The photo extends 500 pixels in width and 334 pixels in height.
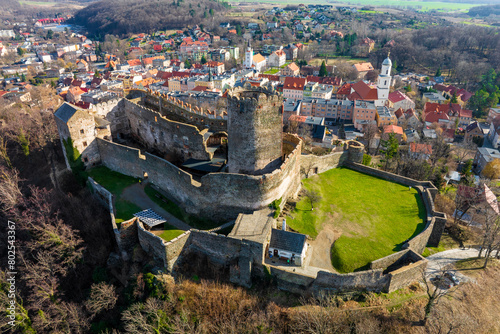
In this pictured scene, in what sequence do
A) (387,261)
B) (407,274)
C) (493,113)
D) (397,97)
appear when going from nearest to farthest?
(407,274), (387,261), (493,113), (397,97)

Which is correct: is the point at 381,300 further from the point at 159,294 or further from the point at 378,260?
the point at 159,294

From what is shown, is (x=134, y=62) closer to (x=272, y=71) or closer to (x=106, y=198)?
(x=272, y=71)

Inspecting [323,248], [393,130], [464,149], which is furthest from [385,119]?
[323,248]

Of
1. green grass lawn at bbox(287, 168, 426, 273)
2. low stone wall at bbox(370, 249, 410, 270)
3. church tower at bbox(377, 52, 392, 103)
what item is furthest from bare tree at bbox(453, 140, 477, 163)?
low stone wall at bbox(370, 249, 410, 270)

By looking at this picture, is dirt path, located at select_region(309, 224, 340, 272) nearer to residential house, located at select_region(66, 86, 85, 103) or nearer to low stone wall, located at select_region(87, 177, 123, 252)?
low stone wall, located at select_region(87, 177, 123, 252)

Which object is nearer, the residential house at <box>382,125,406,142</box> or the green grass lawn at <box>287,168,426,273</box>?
the green grass lawn at <box>287,168,426,273</box>

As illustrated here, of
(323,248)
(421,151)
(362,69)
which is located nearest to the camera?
(323,248)
